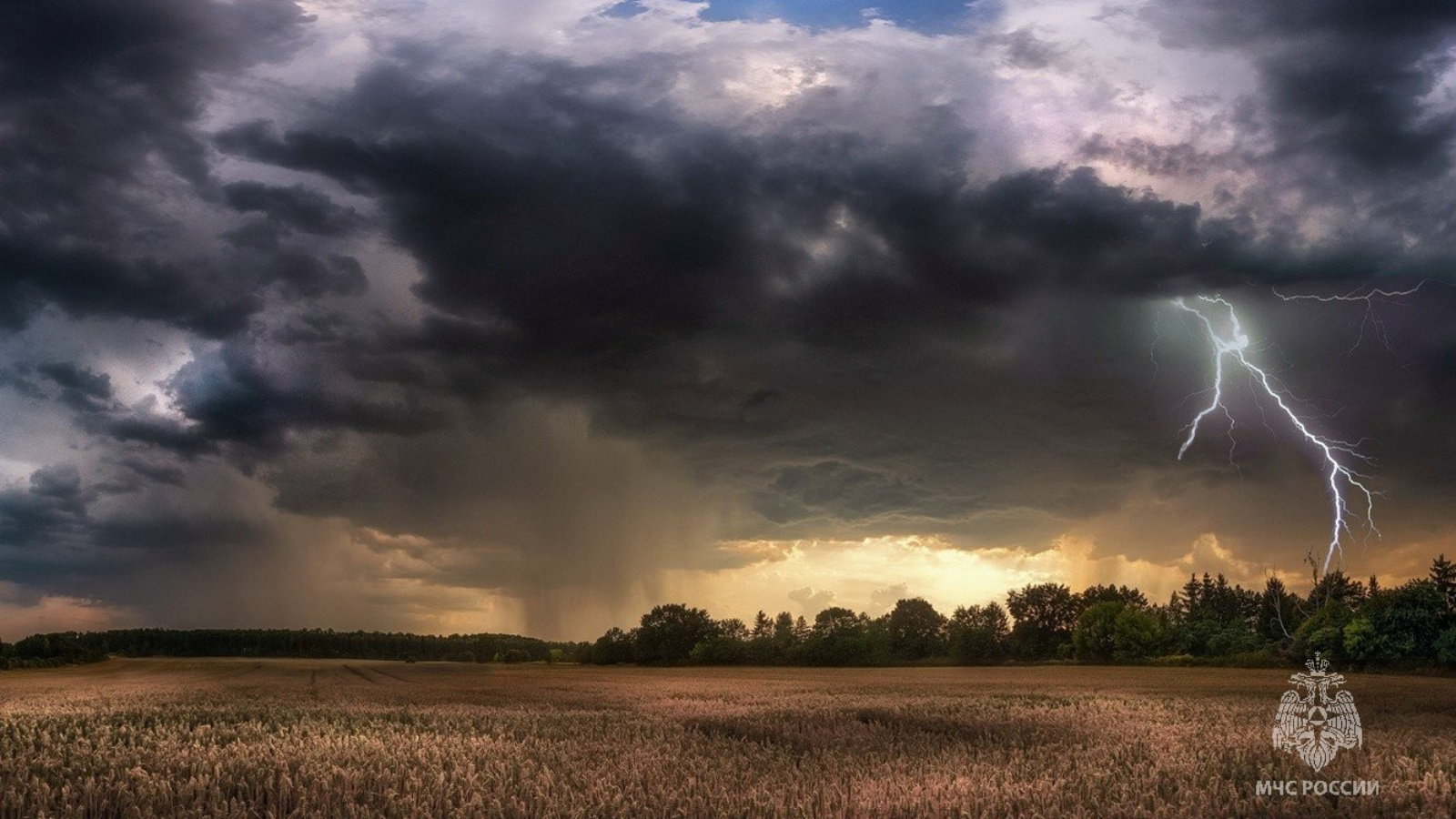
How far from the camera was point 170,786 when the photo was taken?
8.68 meters

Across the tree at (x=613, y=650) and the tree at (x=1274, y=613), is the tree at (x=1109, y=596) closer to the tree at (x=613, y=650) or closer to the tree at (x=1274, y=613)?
the tree at (x=1274, y=613)

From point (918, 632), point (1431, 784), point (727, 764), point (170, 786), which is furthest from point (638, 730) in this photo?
point (918, 632)

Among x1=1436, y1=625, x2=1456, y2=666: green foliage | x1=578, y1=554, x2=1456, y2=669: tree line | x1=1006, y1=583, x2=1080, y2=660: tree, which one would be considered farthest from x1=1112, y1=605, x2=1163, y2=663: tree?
x1=1436, y1=625, x2=1456, y2=666: green foliage

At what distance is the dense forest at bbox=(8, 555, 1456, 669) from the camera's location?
5684cm

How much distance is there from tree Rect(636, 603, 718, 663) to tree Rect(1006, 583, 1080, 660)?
132 feet

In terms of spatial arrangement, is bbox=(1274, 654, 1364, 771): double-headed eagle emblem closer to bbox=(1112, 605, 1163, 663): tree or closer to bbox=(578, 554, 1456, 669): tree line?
bbox=(578, 554, 1456, 669): tree line

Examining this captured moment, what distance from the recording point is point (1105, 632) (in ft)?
317

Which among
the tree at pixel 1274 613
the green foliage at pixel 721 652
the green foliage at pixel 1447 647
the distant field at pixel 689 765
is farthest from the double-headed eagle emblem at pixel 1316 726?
the green foliage at pixel 721 652

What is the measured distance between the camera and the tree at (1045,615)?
11119cm

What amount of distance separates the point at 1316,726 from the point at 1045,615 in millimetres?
111152

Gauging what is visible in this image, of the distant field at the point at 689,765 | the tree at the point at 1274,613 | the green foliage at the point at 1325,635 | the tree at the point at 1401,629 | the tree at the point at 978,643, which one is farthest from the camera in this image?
the tree at the point at 978,643

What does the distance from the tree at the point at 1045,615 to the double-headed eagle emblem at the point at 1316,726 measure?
99.3 meters

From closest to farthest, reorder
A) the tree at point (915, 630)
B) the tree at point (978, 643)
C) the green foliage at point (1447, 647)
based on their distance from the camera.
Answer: the green foliage at point (1447, 647) → the tree at point (978, 643) → the tree at point (915, 630)

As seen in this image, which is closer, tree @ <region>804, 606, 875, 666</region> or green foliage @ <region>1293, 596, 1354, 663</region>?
green foliage @ <region>1293, 596, 1354, 663</region>
